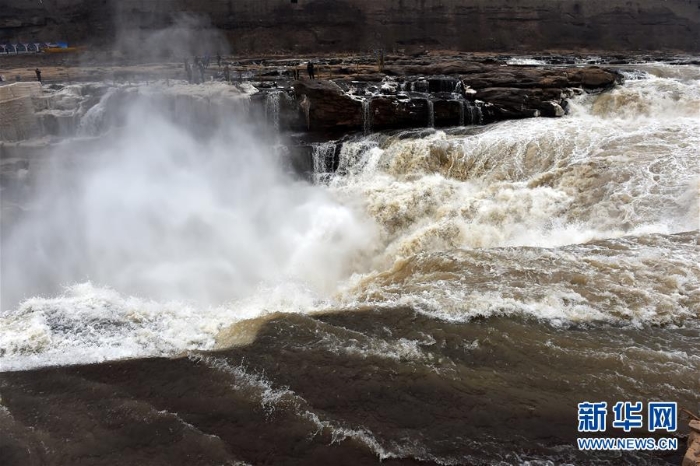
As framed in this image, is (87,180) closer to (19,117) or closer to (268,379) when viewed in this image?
(19,117)

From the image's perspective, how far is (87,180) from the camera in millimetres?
10586

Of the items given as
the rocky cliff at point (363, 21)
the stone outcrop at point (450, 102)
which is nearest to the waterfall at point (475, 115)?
the stone outcrop at point (450, 102)

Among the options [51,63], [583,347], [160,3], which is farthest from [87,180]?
[160,3]

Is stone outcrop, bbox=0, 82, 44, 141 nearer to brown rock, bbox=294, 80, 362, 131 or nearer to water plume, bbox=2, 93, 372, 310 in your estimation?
water plume, bbox=2, 93, 372, 310

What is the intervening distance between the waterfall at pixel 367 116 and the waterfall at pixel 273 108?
7.07 ft

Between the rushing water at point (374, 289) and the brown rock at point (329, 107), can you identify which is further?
the brown rock at point (329, 107)

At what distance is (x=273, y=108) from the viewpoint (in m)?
12.2

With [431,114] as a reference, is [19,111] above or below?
above

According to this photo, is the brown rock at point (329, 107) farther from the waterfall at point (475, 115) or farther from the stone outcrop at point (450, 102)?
the waterfall at point (475, 115)

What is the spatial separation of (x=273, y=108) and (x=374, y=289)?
7.29m

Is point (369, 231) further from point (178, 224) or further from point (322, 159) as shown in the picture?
point (178, 224)

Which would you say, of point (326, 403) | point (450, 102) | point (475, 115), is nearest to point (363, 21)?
point (450, 102)

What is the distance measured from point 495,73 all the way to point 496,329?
1005cm

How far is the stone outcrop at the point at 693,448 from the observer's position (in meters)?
3.25
